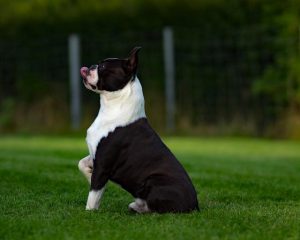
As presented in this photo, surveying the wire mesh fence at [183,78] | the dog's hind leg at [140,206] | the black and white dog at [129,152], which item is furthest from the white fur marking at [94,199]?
the wire mesh fence at [183,78]

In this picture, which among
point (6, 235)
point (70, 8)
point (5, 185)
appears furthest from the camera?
point (70, 8)

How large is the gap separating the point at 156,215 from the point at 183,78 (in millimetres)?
14820

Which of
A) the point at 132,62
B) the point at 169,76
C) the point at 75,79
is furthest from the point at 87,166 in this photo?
the point at 75,79

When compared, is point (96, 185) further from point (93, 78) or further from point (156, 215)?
point (93, 78)

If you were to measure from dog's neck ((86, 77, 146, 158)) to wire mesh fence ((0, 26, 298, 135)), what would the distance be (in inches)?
531

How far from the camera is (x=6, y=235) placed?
6.05m

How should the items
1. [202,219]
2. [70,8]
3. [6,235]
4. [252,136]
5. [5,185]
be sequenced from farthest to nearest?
[70,8], [252,136], [5,185], [202,219], [6,235]

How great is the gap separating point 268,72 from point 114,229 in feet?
47.9

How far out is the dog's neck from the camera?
23.1 feet

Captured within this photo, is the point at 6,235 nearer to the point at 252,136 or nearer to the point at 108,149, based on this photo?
the point at 108,149

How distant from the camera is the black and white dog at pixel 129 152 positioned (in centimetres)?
693

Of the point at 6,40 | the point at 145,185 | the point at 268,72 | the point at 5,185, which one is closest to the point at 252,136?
the point at 268,72

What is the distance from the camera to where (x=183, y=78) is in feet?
70.6

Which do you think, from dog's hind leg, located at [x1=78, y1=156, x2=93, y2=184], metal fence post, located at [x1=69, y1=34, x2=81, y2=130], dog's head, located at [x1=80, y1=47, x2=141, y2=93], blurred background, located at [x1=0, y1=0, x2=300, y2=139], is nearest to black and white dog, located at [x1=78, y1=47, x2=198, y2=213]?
dog's head, located at [x1=80, y1=47, x2=141, y2=93]
